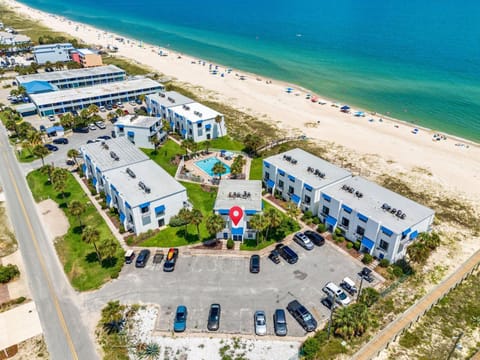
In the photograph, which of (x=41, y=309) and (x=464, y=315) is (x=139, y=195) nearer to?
(x=41, y=309)

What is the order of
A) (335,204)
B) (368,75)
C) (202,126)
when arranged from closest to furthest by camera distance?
(335,204) < (202,126) < (368,75)

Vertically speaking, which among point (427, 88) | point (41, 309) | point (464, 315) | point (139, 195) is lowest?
point (41, 309)

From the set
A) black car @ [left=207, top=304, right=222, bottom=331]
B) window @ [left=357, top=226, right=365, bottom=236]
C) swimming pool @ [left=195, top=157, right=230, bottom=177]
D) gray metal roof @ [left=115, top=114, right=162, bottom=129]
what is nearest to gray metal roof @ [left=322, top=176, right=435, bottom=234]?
window @ [left=357, top=226, right=365, bottom=236]

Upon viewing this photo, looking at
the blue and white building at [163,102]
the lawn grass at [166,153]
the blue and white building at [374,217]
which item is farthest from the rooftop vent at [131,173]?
the blue and white building at [163,102]

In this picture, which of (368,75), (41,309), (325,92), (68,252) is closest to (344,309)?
(41,309)

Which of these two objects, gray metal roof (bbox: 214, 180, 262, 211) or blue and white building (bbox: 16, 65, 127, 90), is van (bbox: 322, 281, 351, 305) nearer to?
gray metal roof (bbox: 214, 180, 262, 211)

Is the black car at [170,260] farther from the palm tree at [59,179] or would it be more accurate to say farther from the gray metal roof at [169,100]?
the gray metal roof at [169,100]
